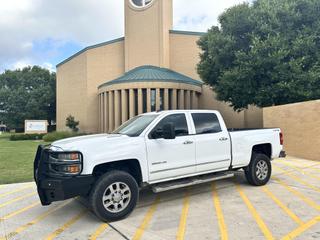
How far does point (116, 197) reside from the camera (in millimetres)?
5070

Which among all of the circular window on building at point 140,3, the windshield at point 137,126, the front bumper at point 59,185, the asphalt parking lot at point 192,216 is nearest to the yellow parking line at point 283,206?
the asphalt parking lot at point 192,216

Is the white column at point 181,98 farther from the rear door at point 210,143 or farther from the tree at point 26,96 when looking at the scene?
the tree at point 26,96

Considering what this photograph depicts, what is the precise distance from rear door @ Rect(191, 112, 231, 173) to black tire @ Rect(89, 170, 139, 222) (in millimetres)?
1632

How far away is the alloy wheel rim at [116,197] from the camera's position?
196 inches

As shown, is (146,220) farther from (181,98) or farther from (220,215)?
(181,98)

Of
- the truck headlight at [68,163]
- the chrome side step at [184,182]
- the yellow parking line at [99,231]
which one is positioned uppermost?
the truck headlight at [68,163]

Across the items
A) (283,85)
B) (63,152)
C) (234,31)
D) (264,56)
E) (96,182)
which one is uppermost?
(234,31)

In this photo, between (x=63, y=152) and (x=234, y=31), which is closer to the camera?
(x=63, y=152)

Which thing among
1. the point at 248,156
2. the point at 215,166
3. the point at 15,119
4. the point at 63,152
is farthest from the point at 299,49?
the point at 15,119

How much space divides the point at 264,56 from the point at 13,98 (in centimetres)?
4918

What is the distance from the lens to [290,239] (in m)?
4.14

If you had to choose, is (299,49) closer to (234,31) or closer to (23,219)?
(234,31)

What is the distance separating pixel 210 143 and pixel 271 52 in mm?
11395

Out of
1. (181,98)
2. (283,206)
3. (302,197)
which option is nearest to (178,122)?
(283,206)
